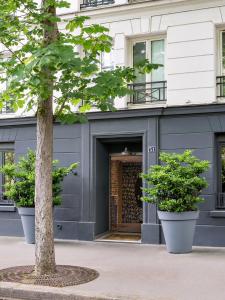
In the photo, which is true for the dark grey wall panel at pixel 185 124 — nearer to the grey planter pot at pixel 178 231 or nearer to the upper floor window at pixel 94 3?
the grey planter pot at pixel 178 231

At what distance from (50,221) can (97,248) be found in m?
3.58

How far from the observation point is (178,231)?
37.0 ft

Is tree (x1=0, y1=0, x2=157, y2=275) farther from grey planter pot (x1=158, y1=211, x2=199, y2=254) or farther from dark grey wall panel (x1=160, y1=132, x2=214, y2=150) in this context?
dark grey wall panel (x1=160, y1=132, x2=214, y2=150)

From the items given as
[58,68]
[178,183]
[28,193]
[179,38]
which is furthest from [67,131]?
[58,68]

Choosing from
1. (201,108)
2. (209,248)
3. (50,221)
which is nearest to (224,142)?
(201,108)

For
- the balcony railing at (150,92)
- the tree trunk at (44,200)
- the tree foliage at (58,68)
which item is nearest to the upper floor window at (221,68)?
the balcony railing at (150,92)

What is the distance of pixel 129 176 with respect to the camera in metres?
14.7

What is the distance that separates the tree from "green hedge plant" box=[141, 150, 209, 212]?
2926 mm

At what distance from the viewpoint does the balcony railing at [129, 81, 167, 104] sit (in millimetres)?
13242

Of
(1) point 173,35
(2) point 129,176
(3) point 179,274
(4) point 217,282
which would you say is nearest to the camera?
(4) point 217,282

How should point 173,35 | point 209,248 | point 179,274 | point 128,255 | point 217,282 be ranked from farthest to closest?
point 173,35 → point 209,248 → point 128,255 → point 179,274 → point 217,282

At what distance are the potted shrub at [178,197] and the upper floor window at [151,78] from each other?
233 centimetres

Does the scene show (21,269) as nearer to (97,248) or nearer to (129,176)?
(97,248)

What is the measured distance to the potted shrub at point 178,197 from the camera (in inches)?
444
